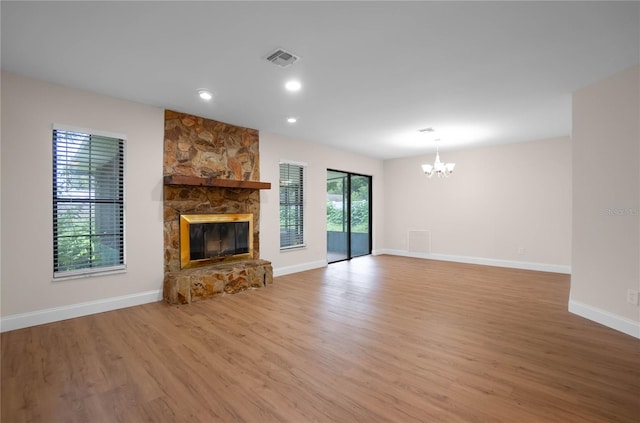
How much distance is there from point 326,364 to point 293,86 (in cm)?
279

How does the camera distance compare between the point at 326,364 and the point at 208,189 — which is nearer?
the point at 326,364

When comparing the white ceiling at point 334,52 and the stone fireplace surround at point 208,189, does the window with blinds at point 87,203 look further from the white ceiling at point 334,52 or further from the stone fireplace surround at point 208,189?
the white ceiling at point 334,52

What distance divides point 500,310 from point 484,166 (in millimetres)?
3873

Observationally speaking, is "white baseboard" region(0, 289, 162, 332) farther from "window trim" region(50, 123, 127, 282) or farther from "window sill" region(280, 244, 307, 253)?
"window sill" region(280, 244, 307, 253)

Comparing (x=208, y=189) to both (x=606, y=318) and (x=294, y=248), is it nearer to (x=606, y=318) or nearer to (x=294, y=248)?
(x=294, y=248)

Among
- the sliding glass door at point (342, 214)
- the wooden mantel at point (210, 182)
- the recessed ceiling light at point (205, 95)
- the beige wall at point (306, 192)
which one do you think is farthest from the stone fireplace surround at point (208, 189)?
the sliding glass door at point (342, 214)

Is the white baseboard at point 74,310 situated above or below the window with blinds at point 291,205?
below

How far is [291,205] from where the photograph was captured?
5.82 meters

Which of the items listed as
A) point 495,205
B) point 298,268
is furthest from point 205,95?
point 495,205

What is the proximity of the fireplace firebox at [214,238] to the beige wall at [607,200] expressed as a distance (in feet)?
14.7

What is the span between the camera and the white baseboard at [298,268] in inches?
216

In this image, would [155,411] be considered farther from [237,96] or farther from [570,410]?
[237,96]

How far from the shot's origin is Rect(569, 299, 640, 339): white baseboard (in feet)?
9.45

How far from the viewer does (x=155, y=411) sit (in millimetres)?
1815
